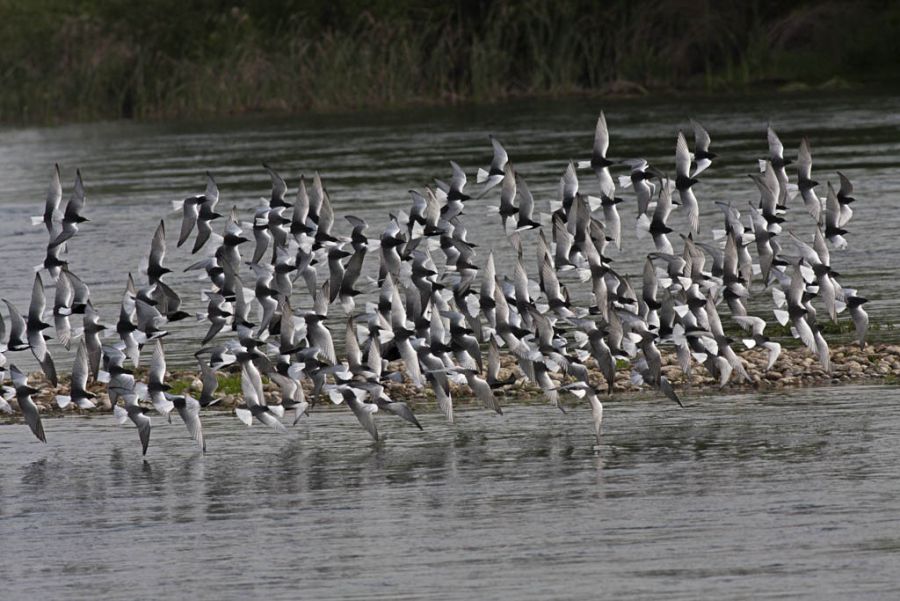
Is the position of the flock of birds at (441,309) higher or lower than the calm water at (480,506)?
higher

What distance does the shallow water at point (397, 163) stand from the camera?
2330cm

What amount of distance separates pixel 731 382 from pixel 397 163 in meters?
23.1

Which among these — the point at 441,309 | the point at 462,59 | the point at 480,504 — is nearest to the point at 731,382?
the point at 441,309

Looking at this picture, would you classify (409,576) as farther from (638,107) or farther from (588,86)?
(588,86)

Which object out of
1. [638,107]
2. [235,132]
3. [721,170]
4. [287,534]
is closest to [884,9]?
[638,107]

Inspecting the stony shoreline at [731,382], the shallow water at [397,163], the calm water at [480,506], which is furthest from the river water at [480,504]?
the shallow water at [397,163]

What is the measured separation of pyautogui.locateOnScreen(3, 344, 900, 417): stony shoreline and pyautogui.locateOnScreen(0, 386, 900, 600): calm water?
0.34m

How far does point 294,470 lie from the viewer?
12.9 metres

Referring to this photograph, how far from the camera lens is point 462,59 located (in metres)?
60.7

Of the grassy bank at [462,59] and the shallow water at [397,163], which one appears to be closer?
the shallow water at [397,163]

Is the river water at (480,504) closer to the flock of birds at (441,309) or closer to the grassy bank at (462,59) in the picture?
the flock of birds at (441,309)

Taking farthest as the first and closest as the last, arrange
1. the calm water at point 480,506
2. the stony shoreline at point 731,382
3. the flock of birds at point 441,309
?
1. the stony shoreline at point 731,382
2. the flock of birds at point 441,309
3. the calm water at point 480,506

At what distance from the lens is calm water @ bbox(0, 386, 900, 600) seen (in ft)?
33.2

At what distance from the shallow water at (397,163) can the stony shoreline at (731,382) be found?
1689 mm
